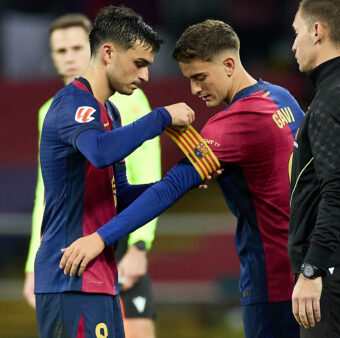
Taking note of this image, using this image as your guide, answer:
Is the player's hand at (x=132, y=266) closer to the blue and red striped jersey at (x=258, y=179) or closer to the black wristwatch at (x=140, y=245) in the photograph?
the black wristwatch at (x=140, y=245)

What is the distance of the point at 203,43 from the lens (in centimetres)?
354

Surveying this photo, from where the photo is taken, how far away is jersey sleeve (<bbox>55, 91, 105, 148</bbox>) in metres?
3.03

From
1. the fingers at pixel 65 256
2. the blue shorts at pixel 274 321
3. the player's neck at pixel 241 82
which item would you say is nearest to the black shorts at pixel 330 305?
the blue shorts at pixel 274 321

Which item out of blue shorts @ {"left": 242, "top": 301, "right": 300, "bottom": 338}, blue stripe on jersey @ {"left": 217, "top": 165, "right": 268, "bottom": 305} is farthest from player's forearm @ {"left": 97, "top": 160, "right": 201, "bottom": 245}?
blue shorts @ {"left": 242, "top": 301, "right": 300, "bottom": 338}

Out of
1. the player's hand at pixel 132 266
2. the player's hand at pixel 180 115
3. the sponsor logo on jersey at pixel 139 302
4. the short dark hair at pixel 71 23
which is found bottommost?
the sponsor logo on jersey at pixel 139 302

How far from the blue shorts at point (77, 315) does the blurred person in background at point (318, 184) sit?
746mm

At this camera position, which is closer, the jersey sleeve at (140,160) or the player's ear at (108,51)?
the player's ear at (108,51)

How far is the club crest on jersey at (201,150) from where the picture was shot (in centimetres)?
337

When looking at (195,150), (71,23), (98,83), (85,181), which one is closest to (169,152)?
(71,23)

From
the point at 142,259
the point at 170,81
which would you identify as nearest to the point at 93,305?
the point at 142,259

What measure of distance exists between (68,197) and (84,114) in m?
0.33

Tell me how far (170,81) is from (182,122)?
684 centimetres

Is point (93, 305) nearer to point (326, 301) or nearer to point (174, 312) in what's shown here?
point (326, 301)

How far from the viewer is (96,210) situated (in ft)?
10.4
